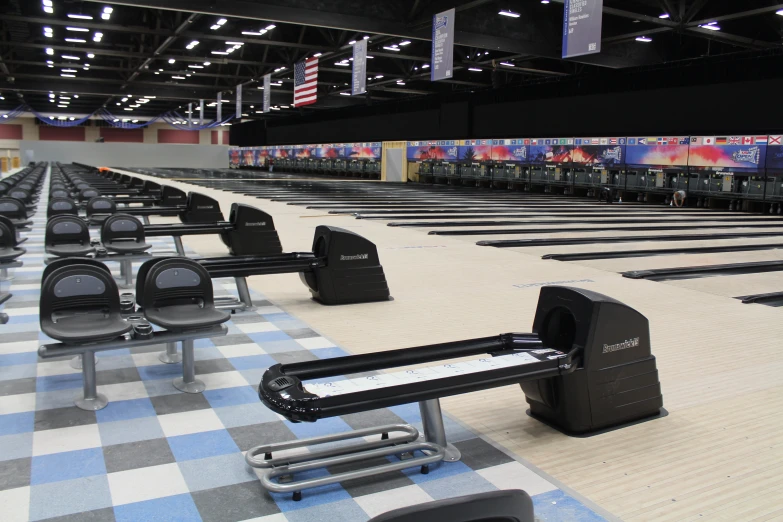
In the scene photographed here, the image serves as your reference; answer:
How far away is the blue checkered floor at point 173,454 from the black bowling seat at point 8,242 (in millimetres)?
1198

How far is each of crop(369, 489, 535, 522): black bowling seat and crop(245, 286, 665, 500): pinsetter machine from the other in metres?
1.20

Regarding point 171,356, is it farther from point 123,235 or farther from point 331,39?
point 331,39

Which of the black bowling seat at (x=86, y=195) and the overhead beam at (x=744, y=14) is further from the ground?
the overhead beam at (x=744, y=14)

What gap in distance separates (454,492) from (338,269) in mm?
3057

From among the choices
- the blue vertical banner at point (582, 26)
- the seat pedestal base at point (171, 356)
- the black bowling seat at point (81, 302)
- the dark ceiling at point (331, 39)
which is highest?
the dark ceiling at point (331, 39)

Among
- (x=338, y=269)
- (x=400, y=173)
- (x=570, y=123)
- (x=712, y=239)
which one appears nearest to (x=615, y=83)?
(x=570, y=123)

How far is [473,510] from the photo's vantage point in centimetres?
109

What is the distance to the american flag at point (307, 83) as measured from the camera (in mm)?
16812

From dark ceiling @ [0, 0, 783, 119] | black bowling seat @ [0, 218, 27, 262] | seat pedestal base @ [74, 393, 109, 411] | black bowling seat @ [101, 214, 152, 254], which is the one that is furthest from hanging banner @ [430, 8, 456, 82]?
seat pedestal base @ [74, 393, 109, 411]

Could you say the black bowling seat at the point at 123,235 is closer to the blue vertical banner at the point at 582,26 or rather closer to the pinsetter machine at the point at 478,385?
the pinsetter machine at the point at 478,385

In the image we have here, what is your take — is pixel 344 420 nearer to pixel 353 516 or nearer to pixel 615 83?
pixel 353 516

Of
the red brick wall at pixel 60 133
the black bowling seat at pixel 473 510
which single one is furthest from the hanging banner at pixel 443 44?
the red brick wall at pixel 60 133

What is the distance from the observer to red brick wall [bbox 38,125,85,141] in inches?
1877

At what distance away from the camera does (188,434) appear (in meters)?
2.84
